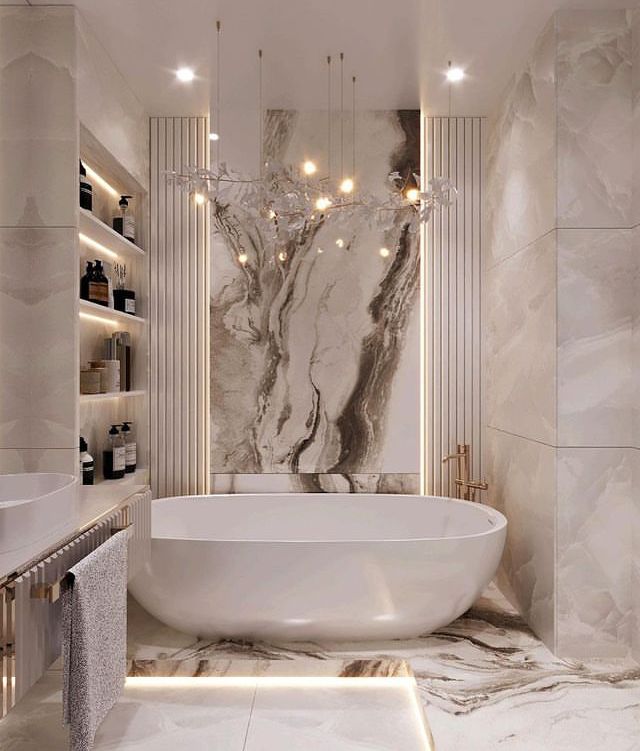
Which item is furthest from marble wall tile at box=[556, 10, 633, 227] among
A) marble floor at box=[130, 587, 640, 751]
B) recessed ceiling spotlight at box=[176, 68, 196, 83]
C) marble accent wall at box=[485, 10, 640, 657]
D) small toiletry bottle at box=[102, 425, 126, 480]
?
small toiletry bottle at box=[102, 425, 126, 480]

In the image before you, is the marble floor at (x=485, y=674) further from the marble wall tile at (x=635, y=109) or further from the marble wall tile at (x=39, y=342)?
the marble wall tile at (x=635, y=109)

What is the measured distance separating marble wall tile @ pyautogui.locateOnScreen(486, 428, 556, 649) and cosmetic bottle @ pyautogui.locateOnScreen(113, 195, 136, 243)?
2.14 metres

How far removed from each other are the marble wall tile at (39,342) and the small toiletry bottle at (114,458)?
74 centimetres

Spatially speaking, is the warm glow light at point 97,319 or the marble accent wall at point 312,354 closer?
the warm glow light at point 97,319

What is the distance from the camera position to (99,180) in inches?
133

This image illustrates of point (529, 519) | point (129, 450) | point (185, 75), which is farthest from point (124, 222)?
→ point (529, 519)

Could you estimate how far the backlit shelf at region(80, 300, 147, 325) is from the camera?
2.95 m

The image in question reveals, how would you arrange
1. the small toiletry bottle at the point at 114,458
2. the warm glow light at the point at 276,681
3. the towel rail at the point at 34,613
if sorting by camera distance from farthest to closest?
the small toiletry bottle at the point at 114,458 < the warm glow light at the point at 276,681 < the towel rail at the point at 34,613

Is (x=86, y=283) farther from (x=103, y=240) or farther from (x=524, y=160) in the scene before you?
(x=524, y=160)

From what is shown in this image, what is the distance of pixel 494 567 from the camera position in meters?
2.84

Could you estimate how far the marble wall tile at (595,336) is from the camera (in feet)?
8.87

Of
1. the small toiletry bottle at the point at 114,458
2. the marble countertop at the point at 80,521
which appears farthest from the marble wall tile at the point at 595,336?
the small toiletry bottle at the point at 114,458

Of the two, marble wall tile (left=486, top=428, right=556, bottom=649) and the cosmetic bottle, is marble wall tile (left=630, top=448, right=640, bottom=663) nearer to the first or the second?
marble wall tile (left=486, top=428, right=556, bottom=649)

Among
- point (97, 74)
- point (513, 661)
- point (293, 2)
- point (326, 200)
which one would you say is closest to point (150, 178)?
point (97, 74)
